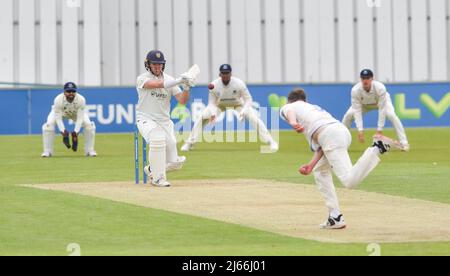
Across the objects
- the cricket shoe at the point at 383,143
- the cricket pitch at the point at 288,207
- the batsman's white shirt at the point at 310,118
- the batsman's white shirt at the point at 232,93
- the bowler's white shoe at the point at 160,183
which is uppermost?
the batsman's white shirt at the point at 232,93

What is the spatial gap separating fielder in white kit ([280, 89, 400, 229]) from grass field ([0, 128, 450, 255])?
1062 millimetres

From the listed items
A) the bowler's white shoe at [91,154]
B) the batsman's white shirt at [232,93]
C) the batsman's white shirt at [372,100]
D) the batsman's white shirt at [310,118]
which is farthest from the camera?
the batsman's white shirt at [232,93]

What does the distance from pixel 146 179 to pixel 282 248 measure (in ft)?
28.9

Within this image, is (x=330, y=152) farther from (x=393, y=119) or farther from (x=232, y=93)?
(x=232, y=93)

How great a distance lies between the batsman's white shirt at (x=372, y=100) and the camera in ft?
96.6

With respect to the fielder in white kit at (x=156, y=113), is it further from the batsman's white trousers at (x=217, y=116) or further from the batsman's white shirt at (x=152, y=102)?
the batsman's white trousers at (x=217, y=116)

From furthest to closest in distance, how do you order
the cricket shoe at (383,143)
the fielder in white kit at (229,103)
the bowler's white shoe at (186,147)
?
the bowler's white shoe at (186,147), the fielder in white kit at (229,103), the cricket shoe at (383,143)

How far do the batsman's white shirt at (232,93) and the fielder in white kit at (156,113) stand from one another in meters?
10.7

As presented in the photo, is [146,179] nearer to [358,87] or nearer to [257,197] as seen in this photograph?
[257,197]

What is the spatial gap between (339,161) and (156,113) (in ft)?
21.3

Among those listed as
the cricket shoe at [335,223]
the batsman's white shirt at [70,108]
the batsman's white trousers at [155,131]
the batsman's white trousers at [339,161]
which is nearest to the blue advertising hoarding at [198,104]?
the batsman's white shirt at [70,108]

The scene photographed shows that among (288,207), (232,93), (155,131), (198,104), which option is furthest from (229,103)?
(288,207)

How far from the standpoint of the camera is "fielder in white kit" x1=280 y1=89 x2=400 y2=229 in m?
15.2

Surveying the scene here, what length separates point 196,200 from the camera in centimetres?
1872
